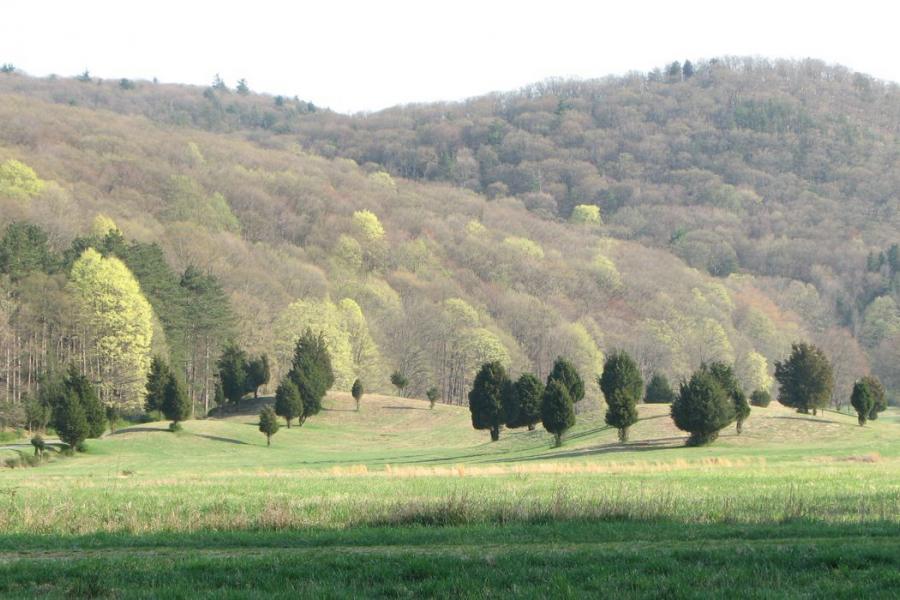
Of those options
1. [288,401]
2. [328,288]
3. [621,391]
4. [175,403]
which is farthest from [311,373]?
[328,288]

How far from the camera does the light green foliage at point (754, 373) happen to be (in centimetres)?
12019

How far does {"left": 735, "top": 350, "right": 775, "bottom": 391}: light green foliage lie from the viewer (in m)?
120

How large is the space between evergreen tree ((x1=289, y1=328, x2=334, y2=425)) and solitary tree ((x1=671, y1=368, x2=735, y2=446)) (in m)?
33.2

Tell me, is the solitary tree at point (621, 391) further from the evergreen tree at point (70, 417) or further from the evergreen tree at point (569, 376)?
the evergreen tree at point (70, 417)

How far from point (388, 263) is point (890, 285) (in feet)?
293

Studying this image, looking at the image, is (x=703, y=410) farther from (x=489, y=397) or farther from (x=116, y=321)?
(x=116, y=321)

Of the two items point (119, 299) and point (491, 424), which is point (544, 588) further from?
point (119, 299)

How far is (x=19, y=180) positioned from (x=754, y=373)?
88856mm

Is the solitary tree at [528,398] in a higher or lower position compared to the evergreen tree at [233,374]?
lower

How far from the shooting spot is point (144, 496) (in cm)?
2389

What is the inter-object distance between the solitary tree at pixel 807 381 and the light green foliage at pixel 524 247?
109779 millimetres

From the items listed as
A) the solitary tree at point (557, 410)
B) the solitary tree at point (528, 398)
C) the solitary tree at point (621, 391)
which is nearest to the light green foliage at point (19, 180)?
the solitary tree at point (528, 398)

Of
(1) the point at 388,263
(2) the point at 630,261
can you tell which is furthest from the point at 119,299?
(2) the point at 630,261

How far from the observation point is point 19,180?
11575cm
